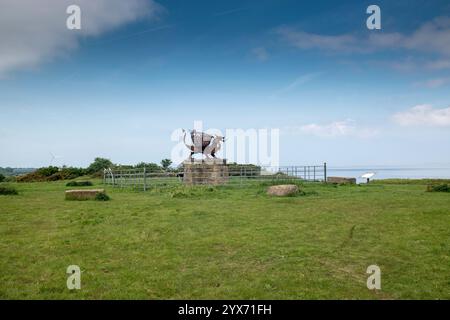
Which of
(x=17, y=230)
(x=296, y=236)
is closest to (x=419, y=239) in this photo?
(x=296, y=236)

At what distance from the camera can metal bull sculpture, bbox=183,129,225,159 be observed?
2702 cm

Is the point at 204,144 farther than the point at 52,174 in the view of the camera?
No

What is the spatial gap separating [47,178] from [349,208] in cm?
3627

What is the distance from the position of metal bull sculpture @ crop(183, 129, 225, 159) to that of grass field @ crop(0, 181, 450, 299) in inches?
520

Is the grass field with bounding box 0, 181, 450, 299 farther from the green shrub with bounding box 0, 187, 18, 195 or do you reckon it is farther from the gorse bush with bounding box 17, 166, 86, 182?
the gorse bush with bounding box 17, 166, 86, 182

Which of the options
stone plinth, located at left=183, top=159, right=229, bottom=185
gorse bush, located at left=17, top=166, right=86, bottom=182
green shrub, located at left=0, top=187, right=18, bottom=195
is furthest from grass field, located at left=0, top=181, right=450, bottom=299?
gorse bush, located at left=17, top=166, right=86, bottom=182

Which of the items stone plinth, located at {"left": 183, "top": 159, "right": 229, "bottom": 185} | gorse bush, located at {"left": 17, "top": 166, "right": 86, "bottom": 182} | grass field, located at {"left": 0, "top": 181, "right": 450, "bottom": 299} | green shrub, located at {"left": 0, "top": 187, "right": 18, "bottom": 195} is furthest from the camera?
gorse bush, located at {"left": 17, "top": 166, "right": 86, "bottom": 182}

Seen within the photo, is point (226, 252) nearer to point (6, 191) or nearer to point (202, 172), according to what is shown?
point (6, 191)

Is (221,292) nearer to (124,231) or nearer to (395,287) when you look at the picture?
(395,287)

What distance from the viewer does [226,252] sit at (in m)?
7.93

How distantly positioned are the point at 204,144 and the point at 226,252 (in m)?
19.6

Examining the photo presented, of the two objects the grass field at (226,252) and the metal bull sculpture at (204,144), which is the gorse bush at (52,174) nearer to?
the metal bull sculpture at (204,144)

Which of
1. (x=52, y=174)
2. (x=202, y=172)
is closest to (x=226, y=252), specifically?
(x=202, y=172)

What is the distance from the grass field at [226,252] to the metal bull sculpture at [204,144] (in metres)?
13.2
